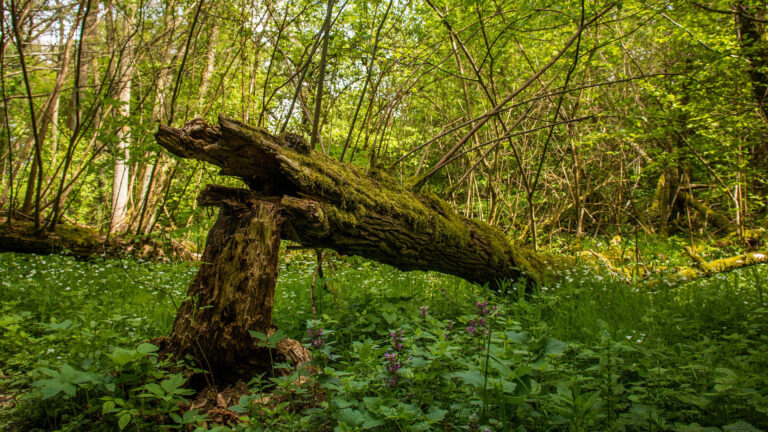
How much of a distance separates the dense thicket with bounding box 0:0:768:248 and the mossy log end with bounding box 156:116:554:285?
0.40 metres

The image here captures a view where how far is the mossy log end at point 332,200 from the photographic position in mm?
2059

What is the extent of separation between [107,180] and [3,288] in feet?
38.1

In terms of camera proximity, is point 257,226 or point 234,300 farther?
point 257,226

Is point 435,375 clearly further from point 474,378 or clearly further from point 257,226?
point 257,226

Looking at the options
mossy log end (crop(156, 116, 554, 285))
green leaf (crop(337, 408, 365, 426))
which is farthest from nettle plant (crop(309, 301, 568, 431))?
mossy log end (crop(156, 116, 554, 285))

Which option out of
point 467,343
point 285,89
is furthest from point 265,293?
point 285,89

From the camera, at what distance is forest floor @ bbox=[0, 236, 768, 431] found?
1387 mm

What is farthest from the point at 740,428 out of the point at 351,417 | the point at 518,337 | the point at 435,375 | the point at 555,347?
the point at 351,417

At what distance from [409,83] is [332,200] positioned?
2535mm

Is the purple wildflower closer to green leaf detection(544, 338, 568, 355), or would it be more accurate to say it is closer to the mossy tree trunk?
the mossy tree trunk

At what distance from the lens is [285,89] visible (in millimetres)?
6594

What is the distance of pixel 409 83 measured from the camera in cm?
439

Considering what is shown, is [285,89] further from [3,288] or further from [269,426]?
[269,426]

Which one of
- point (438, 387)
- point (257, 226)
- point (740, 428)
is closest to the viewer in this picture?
point (740, 428)
